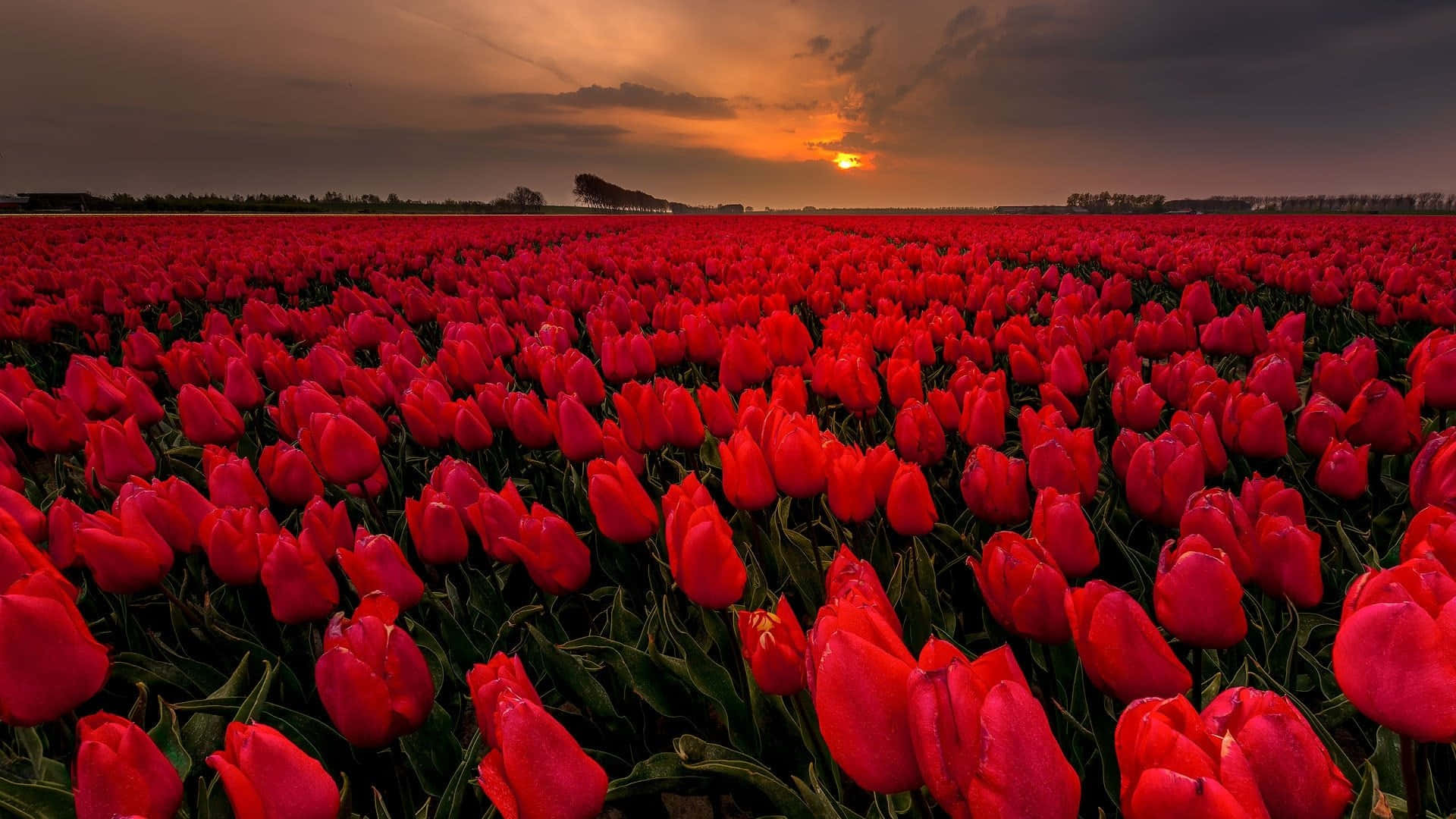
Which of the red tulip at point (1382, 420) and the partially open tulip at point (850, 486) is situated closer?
the partially open tulip at point (850, 486)

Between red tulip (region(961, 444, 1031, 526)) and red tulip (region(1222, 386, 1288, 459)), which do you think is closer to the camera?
red tulip (region(961, 444, 1031, 526))

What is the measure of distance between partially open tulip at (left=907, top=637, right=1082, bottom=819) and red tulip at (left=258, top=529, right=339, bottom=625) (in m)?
1.46

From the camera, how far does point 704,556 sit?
1.48 metres

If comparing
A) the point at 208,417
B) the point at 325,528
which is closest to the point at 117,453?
the point at 208,417

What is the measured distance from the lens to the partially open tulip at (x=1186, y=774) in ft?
2.27

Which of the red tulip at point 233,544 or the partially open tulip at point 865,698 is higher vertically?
the partially open tulip at point 865,698

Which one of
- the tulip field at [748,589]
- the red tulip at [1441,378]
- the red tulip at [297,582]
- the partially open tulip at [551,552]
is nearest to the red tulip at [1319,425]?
the tulip field at [748,589]

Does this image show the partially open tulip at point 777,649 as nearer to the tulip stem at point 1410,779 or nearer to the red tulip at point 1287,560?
the tulip stem at point 1410,779

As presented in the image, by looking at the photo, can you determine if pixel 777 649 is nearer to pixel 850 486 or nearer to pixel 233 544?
pixel 850 486

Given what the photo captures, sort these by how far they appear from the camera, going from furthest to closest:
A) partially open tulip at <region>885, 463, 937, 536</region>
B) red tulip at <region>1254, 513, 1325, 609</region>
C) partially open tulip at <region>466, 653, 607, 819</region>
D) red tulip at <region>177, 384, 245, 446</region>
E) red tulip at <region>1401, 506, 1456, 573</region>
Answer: red tulip at <region>177, 384, 245, 446</region> < partially open tulip at <region>885, 463, 937, 536</region> < red tulip at <region>1254, 513, 1325, 609</region> < red tulip at <region>1401, 506, 1456, 573</region> < partially open tulip at <region>466, 653, 607, 819</region>

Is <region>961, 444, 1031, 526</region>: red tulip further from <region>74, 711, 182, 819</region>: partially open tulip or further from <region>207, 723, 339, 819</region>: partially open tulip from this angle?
<region>74, 711, 182, 819</region>: partially open tulip

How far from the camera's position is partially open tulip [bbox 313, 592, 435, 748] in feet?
3.96

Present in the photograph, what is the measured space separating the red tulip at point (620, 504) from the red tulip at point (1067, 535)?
3.15 feet

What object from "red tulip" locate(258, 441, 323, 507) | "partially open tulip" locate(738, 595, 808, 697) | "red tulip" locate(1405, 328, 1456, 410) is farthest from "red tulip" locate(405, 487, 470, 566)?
"red tulip" locate(1405, 328, 1456, 410)
